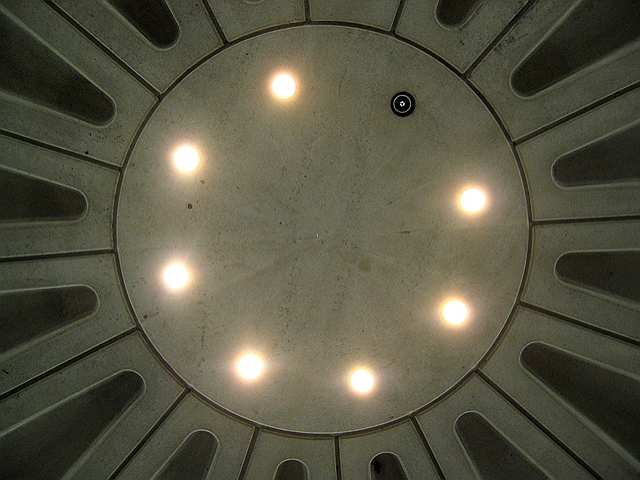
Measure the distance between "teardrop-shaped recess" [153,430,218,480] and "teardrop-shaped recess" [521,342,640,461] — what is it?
483cm

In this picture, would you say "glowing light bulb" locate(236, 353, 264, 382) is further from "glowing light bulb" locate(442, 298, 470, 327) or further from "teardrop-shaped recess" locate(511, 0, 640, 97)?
"teardrop-shaped recess" locate(511, 0, 640, 97)

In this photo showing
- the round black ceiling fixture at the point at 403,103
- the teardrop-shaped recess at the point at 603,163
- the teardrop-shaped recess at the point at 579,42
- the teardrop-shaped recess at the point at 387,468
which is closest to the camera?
the teardrop-shaped recess at the point at 579,42

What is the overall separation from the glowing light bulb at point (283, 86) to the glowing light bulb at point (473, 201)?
270 centimetres

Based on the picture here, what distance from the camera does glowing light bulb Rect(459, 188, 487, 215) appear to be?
809 centimetres

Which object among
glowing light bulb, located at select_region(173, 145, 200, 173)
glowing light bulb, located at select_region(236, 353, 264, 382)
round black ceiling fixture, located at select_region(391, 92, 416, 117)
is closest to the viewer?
round black ceiling fixture, located at select_region(391, 92, 416, 117)

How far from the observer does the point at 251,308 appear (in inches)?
335

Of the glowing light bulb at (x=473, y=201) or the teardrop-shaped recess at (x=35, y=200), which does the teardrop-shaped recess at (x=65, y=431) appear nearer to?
the teardrop-shaped recess at (x=35, y=200)

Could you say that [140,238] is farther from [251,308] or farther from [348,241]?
[348,241]

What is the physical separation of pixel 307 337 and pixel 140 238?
2.72 metres

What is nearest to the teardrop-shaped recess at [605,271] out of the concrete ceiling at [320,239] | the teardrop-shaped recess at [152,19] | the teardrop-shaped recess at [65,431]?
the concrete ceiling at [320,239]

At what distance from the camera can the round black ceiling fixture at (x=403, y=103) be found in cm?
780

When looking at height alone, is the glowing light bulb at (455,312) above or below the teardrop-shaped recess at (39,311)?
above

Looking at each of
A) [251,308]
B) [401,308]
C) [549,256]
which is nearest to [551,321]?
[549,256]

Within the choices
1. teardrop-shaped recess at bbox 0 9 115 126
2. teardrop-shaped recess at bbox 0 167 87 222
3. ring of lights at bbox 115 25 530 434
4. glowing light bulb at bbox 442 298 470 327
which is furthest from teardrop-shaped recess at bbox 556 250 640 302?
teardrop-shaped recess at bbox 0 167 87 222
